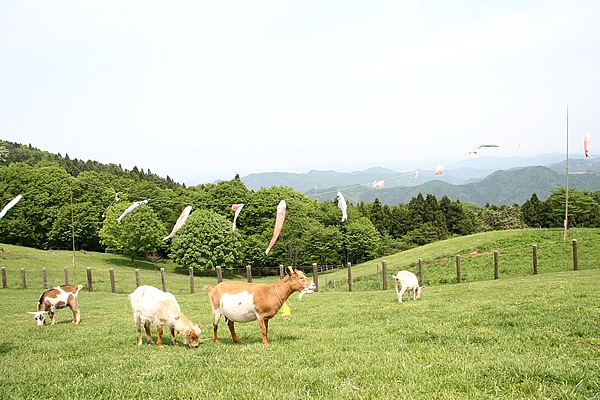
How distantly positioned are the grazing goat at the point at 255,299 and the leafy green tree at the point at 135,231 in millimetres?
52170

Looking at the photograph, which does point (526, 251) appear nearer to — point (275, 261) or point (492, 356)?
point (492, 356)

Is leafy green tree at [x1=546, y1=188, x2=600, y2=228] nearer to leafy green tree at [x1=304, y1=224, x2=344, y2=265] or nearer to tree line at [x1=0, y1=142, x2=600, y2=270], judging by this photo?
tree line at [x1=0, y1=142, x2=600, y2=270]

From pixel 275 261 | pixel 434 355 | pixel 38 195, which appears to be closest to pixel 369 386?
pixel 434 355

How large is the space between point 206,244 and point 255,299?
47594 mm

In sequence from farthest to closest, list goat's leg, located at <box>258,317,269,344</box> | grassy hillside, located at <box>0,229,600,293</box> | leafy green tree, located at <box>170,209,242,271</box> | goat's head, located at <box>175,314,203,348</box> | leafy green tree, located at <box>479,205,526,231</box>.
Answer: leafy green tree, located at <box>479,205,526,231</box>, leafy green tree, located at <box>170,209,242,271</box>, grassy hillside, located at <box>0,229,600,293</box>, goat's head, located at <box>175,314,203,348</box>, goat's leg, located at <box>258,317,269,344</box>

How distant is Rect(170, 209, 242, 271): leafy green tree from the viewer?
53.9m

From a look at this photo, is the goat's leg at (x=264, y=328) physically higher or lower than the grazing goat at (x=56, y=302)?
higher

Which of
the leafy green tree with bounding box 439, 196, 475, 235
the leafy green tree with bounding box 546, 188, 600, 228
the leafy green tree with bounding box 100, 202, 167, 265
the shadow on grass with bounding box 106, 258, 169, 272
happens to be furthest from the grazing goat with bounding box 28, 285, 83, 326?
the leafy green tree with bounding box 439, 196, 475, 235

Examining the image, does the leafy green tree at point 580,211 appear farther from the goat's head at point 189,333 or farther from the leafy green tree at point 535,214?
the goat's head at point 189,333

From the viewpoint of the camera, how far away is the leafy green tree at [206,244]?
53906 mm

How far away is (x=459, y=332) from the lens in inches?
331

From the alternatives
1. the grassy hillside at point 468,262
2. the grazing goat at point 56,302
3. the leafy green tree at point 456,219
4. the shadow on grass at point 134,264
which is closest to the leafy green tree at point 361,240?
the grassy hillside at point 468,262

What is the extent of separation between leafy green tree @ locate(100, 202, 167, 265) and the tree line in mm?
130

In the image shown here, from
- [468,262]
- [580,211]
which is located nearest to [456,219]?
[580,211]
